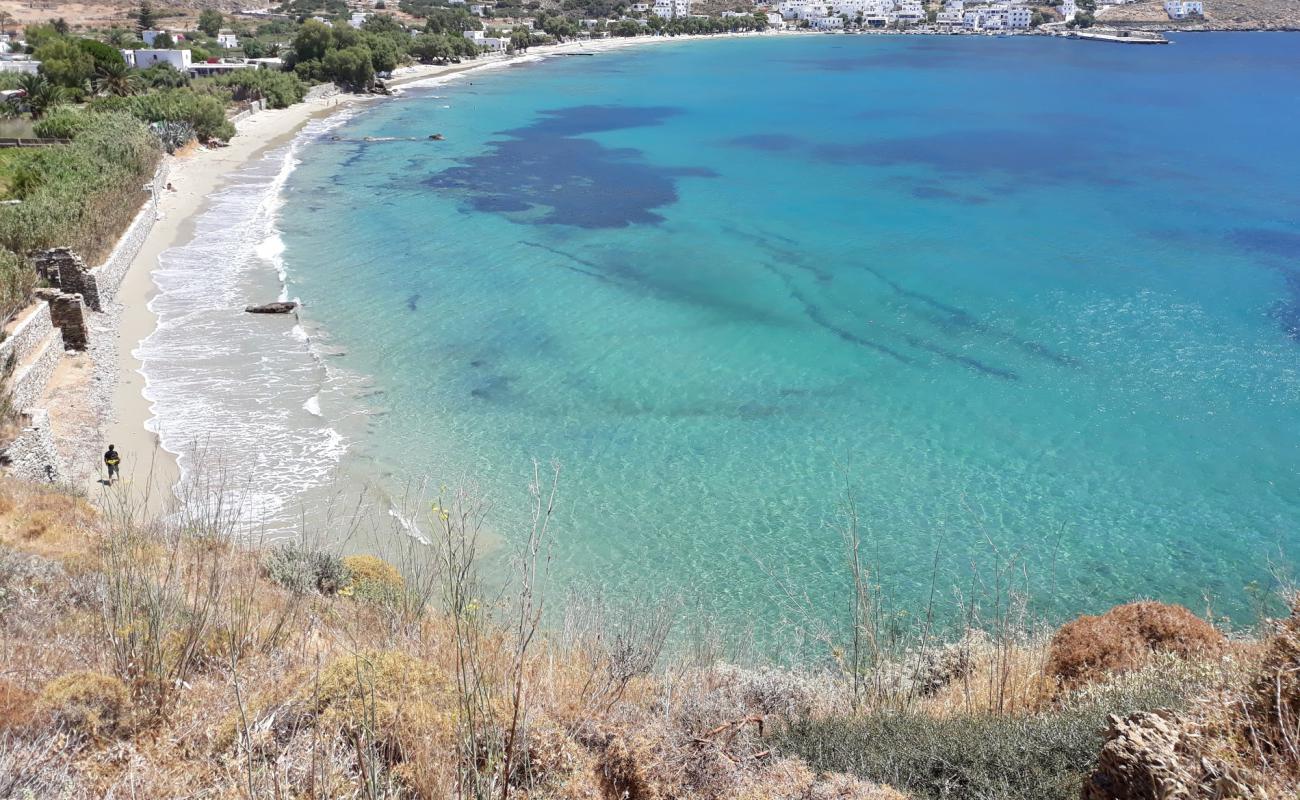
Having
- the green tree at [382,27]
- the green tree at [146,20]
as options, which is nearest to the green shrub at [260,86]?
the green tree at [146,20]

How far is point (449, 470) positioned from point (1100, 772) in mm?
14871

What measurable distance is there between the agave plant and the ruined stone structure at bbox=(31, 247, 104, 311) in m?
27.3

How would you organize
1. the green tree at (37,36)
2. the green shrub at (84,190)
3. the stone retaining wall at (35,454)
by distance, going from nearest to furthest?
the stone retaining wall at (35,454)
the green shrub at (84,190)
the green tree at (37,36)

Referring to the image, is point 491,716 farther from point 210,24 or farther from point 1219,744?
point 210,24

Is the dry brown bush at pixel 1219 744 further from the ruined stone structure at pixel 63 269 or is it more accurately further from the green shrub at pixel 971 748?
the ruined stone structure at pixel 63 269

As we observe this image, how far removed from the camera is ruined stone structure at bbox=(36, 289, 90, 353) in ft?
73.9

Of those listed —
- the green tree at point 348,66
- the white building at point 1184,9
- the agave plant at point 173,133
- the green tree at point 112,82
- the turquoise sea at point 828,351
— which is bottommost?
the turquoise sea at point 828,351

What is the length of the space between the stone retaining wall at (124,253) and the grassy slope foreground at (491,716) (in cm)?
2065

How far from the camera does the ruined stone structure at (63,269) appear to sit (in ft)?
80.1

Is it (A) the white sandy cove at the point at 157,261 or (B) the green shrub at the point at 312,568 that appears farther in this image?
(A) the white sandy cove at the point at 157,261

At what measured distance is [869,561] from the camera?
16.2m

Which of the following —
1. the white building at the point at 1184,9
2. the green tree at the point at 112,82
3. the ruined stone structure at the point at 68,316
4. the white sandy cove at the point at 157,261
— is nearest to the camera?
the white sandy cove at the point at 157,261

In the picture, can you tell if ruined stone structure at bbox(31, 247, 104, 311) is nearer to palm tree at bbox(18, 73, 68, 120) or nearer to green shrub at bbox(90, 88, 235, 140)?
green shrub at bbox(90, 88, 235, 140)

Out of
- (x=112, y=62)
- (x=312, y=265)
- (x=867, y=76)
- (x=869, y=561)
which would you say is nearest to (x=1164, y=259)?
(x=869, y=561)
